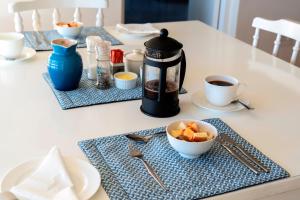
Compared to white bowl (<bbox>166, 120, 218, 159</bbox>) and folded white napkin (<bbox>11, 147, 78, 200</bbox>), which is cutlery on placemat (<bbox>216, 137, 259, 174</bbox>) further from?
folded white napkin (<bbox>11, 147, 78, 200</bbox>)

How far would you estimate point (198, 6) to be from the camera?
3891 mm

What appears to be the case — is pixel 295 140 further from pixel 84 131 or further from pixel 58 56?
pixel 58 56

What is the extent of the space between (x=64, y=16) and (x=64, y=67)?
1719 mm

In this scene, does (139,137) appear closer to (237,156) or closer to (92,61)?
(237,156)

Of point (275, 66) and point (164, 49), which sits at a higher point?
point (164, 49)

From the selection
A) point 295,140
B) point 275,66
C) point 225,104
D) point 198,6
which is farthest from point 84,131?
point 198,6

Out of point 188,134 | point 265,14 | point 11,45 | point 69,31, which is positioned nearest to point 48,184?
point 188,134

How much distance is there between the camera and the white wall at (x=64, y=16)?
2703 mm

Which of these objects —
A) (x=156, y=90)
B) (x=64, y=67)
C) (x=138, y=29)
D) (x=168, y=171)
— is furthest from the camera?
(x=138, y=29)

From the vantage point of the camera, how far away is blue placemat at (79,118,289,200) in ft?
2.72

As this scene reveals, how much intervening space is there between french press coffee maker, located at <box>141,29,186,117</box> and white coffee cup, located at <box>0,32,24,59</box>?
A: 553 millimetres

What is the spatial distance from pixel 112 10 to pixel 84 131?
82.3 inches

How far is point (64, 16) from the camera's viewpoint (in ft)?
9.40

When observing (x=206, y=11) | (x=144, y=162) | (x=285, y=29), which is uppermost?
(x=285, y=29)
